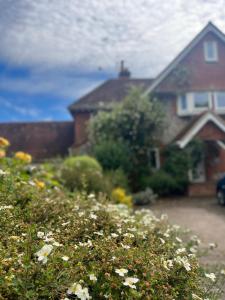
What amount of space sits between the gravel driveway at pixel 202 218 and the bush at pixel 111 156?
2477mm

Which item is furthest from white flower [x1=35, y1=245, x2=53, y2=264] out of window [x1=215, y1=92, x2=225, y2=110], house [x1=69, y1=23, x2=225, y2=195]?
window [x1=215, y1=92, x2=225, y2=110]

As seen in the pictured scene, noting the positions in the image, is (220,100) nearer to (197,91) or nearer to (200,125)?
(197,91)

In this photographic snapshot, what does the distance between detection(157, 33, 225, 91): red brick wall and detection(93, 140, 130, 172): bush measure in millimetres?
5466

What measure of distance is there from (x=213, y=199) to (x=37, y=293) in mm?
13573

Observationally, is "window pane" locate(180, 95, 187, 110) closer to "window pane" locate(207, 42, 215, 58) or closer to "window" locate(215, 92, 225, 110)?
"window" locate(215, 92, 225, 110)

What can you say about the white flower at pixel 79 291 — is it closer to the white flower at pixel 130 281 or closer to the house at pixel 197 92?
→ the white flower at pixel 130 281

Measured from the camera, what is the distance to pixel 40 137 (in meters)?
23.2

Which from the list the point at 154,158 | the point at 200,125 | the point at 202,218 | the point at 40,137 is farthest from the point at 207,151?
the point at 40,137

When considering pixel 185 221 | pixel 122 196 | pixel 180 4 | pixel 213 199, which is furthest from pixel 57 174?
pixel 213 199

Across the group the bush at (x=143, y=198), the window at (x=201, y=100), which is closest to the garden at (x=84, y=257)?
the bush at (x=143, y=198)

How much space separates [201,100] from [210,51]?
3.04 m

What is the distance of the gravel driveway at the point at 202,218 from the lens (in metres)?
6.82

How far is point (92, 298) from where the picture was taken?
84.7 inches

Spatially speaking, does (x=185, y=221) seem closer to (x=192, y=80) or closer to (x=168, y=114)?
(x=168, y=114)
